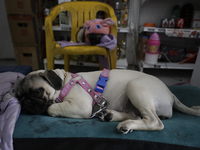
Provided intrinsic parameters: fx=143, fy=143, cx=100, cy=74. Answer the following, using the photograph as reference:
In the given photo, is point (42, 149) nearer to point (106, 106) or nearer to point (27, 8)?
point (106, 106)

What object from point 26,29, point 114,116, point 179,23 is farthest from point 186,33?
point 26,29

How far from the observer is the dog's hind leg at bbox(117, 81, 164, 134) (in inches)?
36.1

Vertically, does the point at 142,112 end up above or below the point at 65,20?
below

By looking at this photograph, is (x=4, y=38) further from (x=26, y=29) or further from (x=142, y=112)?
(x=142, y=112)

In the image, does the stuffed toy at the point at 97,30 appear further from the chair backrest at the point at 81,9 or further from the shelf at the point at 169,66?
the shelf at the point at 169,66

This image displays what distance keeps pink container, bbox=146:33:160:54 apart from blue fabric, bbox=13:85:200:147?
1.70 metres

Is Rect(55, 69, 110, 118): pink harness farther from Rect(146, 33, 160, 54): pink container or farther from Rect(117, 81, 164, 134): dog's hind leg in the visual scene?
Rect(146, 33, 160, 54): pink container

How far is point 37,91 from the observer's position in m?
1.06

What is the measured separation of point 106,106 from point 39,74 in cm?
61

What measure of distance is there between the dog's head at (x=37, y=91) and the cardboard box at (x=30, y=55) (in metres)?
1.94

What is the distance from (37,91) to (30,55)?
214 cm

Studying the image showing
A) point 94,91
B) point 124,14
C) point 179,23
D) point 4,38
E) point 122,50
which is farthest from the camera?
point 4,38

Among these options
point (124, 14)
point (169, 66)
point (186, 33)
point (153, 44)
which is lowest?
point (169, 66)

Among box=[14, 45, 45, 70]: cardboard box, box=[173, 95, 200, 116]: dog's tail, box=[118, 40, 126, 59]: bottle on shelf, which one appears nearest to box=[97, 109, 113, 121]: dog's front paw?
box=[173, 95, 200, 116]: dog's tail
